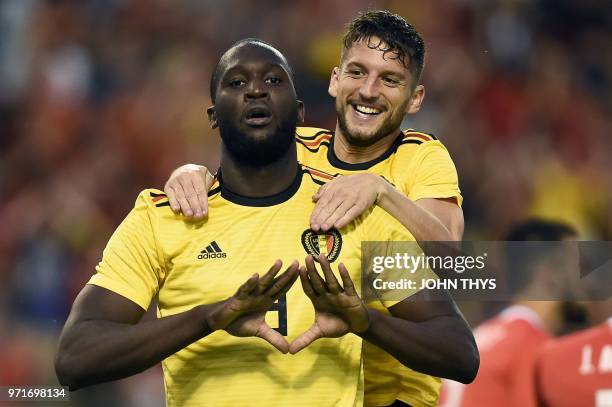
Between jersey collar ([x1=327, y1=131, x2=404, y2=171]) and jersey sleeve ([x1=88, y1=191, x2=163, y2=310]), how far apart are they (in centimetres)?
125

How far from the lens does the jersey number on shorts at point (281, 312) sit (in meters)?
2.71

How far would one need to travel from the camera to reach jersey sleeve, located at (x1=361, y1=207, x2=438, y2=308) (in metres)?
2.76

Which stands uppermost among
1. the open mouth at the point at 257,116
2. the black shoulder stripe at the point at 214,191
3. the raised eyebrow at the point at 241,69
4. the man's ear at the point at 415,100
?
the man's ear at the point at 415,100

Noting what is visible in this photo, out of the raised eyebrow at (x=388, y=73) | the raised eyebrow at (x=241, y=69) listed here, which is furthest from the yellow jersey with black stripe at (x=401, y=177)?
the raised eyebrow at (x=241, y=69)

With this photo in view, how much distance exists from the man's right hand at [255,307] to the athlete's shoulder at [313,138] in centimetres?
165

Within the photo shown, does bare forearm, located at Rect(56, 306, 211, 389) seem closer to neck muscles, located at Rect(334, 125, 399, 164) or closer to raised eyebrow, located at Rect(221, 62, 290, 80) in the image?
raised eyebrow, located at Rect(221, 62, 290, 80)

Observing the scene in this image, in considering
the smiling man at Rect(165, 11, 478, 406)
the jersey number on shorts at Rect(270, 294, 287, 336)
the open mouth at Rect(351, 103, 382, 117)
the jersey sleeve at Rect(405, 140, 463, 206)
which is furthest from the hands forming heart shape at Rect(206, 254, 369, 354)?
the open mouth at Rect(351, 103, 382, 117)

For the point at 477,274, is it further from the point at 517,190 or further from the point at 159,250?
the point at 517,190

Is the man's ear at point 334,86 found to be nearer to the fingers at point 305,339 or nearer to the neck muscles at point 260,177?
the neck muscles at point 260,177

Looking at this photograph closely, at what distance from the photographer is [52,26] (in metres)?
8.28

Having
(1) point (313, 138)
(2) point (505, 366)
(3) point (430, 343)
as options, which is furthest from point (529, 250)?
(3) point (430, 343)

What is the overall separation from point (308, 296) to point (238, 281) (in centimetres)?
27

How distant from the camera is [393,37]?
392 centimetres

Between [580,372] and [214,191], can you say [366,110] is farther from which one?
[580,372]
